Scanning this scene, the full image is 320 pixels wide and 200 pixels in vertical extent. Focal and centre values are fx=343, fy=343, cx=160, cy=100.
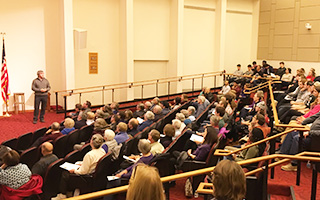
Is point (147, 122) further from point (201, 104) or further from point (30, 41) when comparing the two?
point (30, 41)

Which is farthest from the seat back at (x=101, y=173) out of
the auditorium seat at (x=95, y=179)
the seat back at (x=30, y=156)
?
the seat back at (x=30, y=156)

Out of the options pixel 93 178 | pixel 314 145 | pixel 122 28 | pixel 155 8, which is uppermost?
pixel 155 8

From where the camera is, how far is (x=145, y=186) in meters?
1.79

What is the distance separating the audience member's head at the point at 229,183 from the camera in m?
2.04

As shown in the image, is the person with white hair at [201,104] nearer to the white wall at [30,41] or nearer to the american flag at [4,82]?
the white wall at [30,41]

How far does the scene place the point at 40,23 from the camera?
10.9m

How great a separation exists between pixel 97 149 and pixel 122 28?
325 inches

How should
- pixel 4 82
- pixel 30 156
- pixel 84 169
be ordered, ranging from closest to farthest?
pixel 84 169 < pixel 30 156 < pixel 4 82

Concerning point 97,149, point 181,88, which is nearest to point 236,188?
point 97,149

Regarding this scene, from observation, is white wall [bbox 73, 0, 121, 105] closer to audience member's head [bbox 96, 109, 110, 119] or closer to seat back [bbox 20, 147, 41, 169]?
audience member's head [bbox 96, 109, 110, 119]

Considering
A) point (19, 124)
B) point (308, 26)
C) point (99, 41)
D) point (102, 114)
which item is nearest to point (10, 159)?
point (102, 114)

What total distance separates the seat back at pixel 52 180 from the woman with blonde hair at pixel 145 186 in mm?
2556

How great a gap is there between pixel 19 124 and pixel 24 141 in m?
3.37

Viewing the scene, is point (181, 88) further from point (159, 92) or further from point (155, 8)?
point (155, 8)
